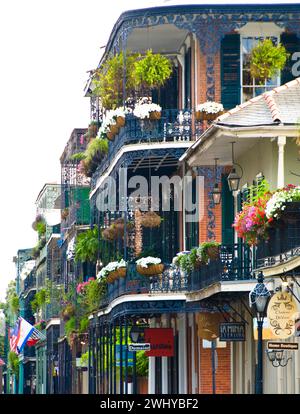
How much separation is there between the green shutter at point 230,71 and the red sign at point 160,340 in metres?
5.90

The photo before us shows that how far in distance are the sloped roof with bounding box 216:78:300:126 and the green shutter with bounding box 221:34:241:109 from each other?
19.3 ft

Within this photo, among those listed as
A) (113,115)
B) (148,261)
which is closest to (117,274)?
(148,261)

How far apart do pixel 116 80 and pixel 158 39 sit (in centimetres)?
150

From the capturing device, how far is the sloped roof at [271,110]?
1168 inches

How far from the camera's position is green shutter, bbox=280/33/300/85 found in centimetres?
3766

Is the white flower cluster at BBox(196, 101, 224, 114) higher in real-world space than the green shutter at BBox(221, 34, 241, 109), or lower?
lower

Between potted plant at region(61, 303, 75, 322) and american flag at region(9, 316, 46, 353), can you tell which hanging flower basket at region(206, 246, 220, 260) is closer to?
potted plant at region(61, 303, 75, 322)

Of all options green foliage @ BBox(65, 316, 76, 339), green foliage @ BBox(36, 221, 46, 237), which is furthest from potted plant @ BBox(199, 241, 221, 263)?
green foliage @ BBox(36, 221, 46, 237)

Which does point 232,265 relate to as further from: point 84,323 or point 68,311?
point 68,311

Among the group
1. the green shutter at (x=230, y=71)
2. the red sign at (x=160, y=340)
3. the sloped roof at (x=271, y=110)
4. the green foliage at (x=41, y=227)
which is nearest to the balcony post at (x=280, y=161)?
the sloped roof at (x=271, y=110)

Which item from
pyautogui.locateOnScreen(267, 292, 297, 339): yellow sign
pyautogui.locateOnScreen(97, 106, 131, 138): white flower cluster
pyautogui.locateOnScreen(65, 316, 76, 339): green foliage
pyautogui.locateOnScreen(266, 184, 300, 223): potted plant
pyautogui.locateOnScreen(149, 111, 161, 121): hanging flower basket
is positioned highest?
pyautogui.locateOnScreen(97, 106, 131, 138): white flower cluster

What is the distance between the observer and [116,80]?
127 feet

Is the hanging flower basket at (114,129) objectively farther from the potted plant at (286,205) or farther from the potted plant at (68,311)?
the potted plant at (68,311)
